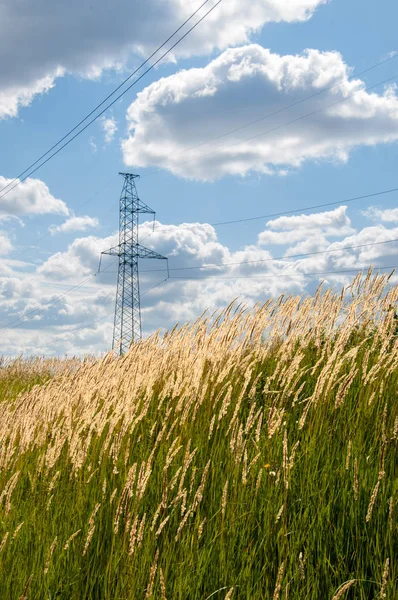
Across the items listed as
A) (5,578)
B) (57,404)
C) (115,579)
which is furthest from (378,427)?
(57,404)

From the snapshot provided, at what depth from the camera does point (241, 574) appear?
8.84 ft

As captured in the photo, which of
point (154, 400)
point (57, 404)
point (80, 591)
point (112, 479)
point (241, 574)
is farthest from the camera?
point (57, 404)

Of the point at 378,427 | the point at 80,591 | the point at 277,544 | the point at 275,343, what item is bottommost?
the point at 80,591

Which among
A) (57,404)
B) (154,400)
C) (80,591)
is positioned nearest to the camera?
(80,591)

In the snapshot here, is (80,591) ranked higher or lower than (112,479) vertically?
lower

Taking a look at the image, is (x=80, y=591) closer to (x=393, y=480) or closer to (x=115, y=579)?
(x=115, y=579)

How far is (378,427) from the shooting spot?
12.7 ft

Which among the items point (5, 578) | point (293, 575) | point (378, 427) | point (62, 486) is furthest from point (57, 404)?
point (293, 575)

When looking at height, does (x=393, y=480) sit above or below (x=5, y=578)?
above

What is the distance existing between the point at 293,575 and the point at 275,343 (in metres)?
3.34

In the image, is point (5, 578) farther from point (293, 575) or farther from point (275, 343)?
point (275, 343)

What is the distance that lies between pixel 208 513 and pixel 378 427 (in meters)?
1.31

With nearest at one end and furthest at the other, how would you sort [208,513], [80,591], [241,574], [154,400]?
[241,574], [80,591], [208,513], [154,400]

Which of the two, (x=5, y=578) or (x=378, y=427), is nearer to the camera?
(x=5, y=578)
